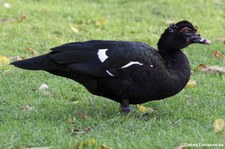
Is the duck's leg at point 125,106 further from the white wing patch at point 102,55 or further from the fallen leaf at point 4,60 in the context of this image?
the fallen leaf at point 4,60

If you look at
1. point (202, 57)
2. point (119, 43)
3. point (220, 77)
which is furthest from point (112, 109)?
point (202, 57)

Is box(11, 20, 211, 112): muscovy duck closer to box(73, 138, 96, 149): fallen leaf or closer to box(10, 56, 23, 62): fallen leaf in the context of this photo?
box(73, 138, 96, 149): fallen leaf

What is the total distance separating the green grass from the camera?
163 inches

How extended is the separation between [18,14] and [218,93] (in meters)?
4.75

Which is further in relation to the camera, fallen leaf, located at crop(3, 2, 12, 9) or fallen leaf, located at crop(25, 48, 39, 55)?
fallen leaf, located at crop(3, 2, 12, 9)

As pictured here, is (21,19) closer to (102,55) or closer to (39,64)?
(39,64)

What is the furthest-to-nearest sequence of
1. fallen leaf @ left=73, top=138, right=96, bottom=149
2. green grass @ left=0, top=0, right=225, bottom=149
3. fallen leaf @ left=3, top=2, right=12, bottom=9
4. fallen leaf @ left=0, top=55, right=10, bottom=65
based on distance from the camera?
fallen leaf @ left=3, top=2, right=12, bottom=9 → fallen leaf @ left=0, top=55, right=10, bottom=65 → green grass @ left=0, top=0, right=225, bottom=149 → fallen leaf @ left=73, top=138, right=96, bottom=149

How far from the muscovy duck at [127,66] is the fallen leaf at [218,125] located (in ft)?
1.62

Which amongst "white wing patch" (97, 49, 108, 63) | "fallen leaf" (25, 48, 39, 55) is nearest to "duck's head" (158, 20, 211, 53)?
"white wing patch" (97, 49, 108, 63)

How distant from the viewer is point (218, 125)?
4332 mm

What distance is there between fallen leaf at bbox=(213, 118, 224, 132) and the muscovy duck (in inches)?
19.5

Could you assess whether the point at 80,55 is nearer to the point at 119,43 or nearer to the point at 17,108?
the point at 119,43

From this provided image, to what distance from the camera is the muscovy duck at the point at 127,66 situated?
4.62 metres

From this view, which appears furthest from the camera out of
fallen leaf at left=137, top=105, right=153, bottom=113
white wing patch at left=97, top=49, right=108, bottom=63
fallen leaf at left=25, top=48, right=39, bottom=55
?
fallen leaf at left=25, top=48, right=39, bottom=55
